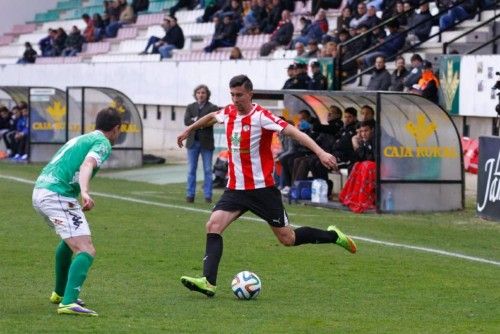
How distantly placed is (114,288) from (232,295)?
105cm

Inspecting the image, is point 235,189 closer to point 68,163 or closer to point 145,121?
point 68,163

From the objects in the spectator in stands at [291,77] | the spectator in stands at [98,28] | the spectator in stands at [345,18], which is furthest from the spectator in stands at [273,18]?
the spectator in stands at [98,28]

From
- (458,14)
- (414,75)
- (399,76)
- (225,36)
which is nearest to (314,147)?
(414,75)

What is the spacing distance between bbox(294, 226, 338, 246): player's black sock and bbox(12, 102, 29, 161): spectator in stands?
73.2ft

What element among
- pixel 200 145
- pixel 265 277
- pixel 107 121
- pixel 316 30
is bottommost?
pixel 265 277

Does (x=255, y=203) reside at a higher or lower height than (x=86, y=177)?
lower

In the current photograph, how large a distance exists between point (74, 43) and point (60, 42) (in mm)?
1192

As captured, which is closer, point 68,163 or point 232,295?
point 68,163

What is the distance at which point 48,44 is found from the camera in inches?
1932

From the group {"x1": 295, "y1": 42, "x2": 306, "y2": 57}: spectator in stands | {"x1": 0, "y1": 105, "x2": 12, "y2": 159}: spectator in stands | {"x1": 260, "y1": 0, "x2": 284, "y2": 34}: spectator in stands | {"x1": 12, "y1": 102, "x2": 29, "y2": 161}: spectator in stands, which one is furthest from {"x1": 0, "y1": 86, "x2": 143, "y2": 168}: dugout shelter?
{"x1": 260, "y1": 0, "x2": 284, "y2": 34}: spectator in stands

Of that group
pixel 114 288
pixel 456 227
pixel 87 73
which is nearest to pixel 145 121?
pixel 87 73

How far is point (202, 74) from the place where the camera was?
34188 mm

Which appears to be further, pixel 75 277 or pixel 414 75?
pixel 414 75

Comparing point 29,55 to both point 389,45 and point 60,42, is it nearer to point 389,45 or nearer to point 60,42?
point 60,42
